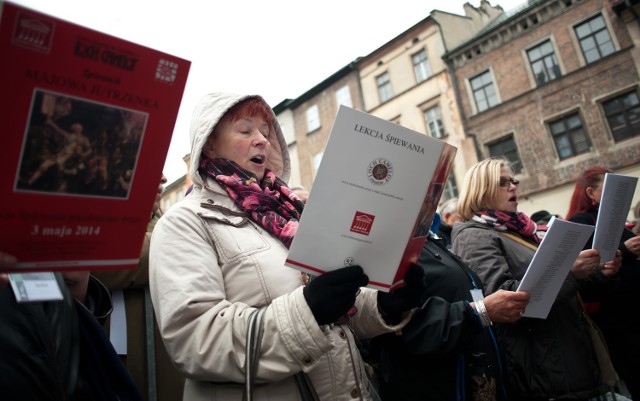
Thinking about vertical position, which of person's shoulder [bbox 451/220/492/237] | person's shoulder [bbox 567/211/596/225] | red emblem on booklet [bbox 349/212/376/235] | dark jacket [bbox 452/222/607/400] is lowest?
dark jacket [bbox 452/222/607/400]

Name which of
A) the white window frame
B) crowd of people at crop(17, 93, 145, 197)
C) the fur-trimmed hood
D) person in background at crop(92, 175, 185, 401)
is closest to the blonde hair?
the fur-trimmed hood

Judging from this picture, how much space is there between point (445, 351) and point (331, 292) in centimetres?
97

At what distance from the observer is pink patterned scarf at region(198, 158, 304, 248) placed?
1646mm

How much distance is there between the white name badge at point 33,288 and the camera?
96 cm

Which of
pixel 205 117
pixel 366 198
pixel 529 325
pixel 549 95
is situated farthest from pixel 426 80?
pixel 366 198

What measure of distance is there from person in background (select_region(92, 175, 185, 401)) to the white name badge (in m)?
0.81

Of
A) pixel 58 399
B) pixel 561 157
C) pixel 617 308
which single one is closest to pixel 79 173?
pixel 58 399

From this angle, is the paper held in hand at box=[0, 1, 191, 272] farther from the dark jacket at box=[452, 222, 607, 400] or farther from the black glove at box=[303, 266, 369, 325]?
the dark jacket at box=[452, 222, 607, 400]

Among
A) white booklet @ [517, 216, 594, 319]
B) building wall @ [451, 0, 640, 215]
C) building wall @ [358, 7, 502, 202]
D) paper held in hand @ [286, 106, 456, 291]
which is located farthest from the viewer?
building wall @ [358, 7, 502, 202]

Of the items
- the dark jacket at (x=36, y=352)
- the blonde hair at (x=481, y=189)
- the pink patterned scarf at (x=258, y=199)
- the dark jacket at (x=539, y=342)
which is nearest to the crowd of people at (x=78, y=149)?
the dark jacket at (x=36, y=352)

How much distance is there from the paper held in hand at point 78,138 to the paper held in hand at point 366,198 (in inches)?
17.6

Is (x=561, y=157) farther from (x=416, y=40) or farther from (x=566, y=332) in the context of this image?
(x=566, y=332)

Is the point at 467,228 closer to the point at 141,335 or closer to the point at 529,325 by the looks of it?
the point at 529,325

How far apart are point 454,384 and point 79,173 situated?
75.8 inches
